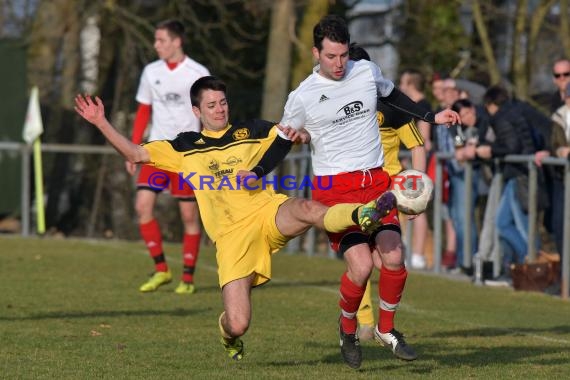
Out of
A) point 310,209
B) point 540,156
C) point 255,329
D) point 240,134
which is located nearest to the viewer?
point 310,209

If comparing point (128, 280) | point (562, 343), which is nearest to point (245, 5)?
point (128, 280)

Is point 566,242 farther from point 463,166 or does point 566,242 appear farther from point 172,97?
point 172,97

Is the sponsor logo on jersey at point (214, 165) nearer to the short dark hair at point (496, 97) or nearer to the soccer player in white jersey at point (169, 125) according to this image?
the soccer player in white jersey at point (169, 125)

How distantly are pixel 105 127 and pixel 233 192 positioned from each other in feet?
2.96

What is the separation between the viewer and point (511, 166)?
14406 mm

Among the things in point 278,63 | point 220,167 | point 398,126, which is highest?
point 278,63

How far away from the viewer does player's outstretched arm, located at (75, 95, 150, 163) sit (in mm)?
8398

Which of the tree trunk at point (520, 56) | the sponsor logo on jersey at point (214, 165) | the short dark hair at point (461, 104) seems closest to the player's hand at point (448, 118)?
the sponsor logo on jersey at point (214, 165)

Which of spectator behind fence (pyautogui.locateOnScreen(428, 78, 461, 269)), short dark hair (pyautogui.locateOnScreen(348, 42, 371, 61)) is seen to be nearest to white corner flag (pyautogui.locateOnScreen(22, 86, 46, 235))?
spectator behind fence (pyautogui.locateOnScreen(428, 78, 461, 269))

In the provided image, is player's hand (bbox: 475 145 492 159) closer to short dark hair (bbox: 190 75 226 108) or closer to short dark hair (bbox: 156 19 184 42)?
short dark hair (bbox: 156 19 184 42)

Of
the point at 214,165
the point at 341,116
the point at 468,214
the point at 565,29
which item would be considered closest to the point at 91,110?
the point at 214,165

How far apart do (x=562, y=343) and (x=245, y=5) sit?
1478 cm

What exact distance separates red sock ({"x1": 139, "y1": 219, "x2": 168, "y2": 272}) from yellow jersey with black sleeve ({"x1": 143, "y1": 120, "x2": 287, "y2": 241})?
4408 mm

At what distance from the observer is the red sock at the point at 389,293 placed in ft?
28.6
